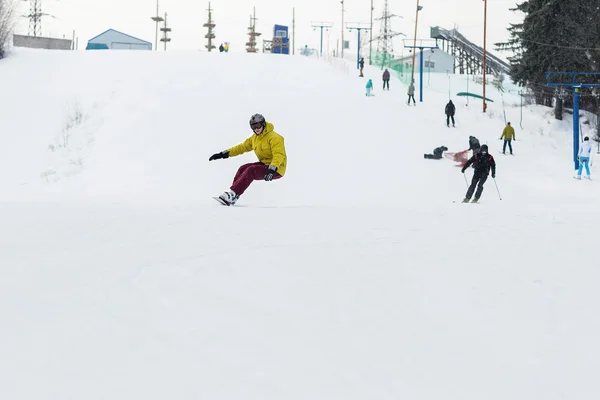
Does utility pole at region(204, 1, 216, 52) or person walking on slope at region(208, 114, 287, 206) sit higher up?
utility pole at region(204, 1, 216, 52)

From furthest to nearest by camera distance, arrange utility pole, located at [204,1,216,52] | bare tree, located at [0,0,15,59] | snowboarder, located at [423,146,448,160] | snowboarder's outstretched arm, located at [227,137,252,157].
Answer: utility pole, located at [204,1,216,52], bare tree, located at [0,0,15,59], snowboarder, located at [423,146,448,160], snowboarder's outstretched arm, located at [227,137,252,157]

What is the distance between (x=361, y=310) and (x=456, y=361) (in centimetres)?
76

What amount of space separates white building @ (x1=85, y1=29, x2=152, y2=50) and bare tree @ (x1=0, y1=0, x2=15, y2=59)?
64.2 ft

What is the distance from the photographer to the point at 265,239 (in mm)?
5629

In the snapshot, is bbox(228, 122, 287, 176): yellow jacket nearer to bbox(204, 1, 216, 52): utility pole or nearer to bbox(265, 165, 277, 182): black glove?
bbox(265, 165, 277, 182): black glove

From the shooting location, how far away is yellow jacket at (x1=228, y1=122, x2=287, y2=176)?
866cm

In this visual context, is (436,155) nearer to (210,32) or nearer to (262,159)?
(262,159)

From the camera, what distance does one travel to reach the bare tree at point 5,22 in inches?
1475

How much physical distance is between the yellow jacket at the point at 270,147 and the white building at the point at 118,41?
54.5 m

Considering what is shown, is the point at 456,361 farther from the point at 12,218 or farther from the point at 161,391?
the point at 12,218

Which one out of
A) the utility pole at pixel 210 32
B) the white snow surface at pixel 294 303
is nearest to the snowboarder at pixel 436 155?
the white snow surface at pixel 294 303

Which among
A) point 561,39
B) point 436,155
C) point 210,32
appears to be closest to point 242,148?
point 436,155

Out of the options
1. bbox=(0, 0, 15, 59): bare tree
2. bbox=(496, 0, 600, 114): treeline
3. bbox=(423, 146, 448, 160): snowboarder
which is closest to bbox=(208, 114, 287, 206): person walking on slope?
bbox=(423, 146, 448, 160): snowboarder

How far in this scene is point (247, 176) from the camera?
855 centimetres
